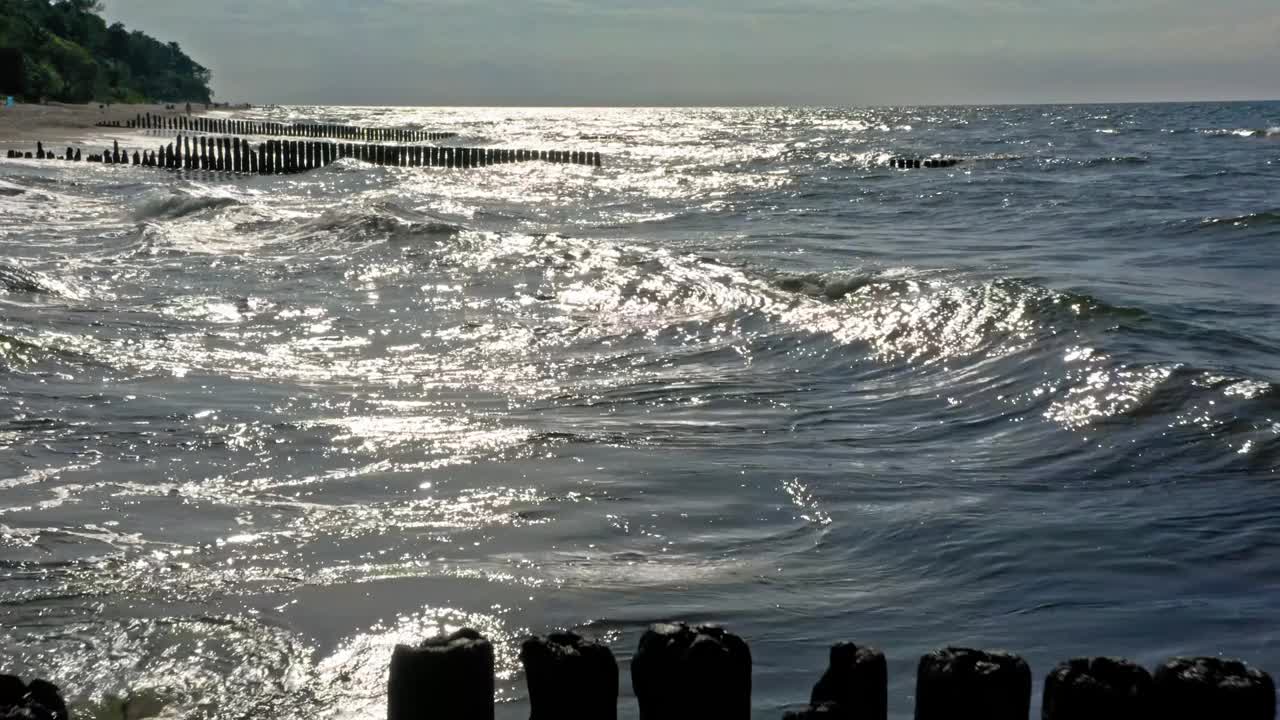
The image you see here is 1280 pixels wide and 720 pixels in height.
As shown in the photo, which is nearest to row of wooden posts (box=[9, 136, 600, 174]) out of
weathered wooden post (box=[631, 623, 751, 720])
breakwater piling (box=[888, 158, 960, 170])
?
breakwater piling (box=[888, 158, 960, 170])

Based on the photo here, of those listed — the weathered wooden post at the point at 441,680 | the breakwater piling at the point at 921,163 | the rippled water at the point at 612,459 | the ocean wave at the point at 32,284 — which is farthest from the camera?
the breakwater piling at the point at 921,163

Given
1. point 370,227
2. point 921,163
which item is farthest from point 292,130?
point 370,227

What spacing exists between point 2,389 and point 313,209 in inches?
844

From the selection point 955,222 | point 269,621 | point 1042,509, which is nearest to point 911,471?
point 1042,509

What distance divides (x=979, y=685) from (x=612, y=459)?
575cm

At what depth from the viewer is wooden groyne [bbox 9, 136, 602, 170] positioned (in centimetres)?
4819

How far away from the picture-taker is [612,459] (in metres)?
8.48

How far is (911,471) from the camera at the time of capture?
8.42 m

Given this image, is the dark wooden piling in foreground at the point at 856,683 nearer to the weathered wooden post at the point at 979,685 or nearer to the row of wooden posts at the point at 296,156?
the weathered wooden post at the point at 979,685

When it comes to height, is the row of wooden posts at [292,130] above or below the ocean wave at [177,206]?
above

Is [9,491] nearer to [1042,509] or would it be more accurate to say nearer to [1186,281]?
[1042,509]

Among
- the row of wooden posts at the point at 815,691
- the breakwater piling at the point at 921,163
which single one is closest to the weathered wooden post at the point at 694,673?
the row of wooden posts at the point at 815,691

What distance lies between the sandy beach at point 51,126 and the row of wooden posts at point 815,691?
55077mm

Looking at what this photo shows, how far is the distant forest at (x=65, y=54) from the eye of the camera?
3875 inches
